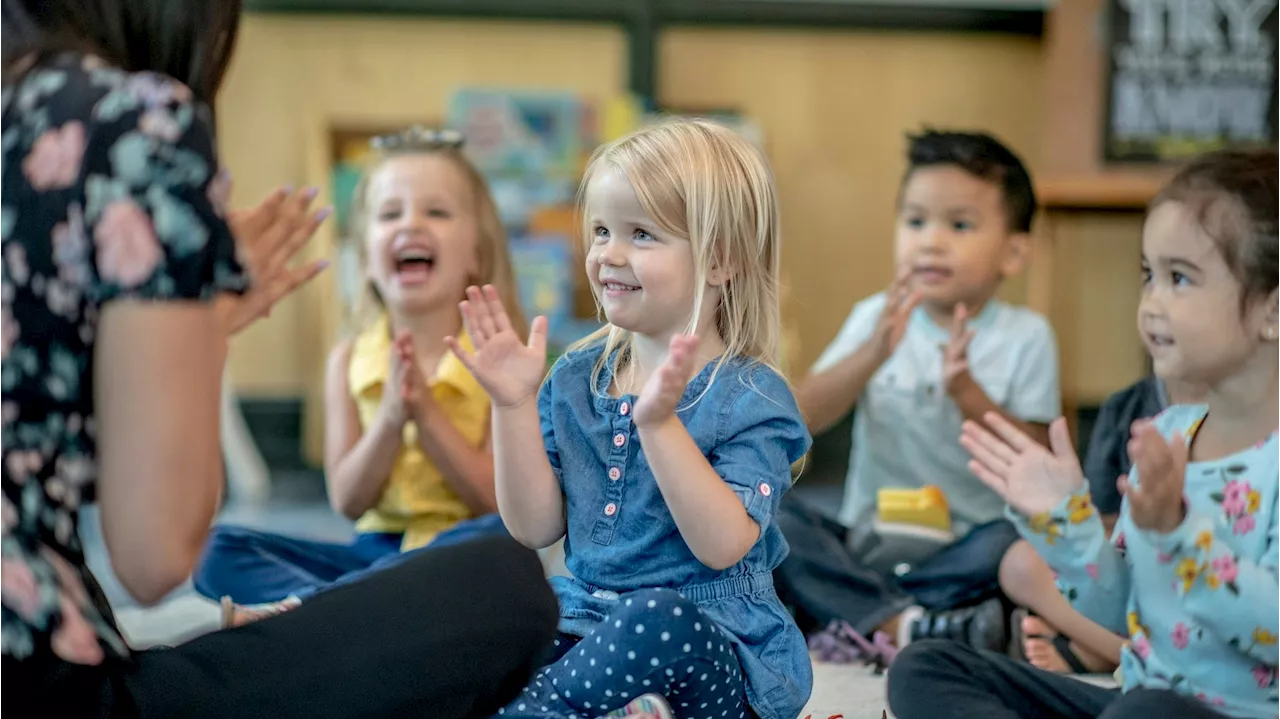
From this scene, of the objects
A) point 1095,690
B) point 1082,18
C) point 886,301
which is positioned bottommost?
point 1095,690

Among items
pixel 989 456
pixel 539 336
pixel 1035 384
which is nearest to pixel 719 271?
pixel 539 336

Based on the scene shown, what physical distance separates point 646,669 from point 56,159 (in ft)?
1.77

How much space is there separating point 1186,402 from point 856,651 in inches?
17.9

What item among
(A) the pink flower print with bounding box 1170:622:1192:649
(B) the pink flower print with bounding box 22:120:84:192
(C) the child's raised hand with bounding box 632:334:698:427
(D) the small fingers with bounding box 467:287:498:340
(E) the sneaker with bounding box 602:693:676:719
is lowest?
(E) the sneaker with bounding box 602:693:676:719

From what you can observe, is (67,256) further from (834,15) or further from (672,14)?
(834,15)

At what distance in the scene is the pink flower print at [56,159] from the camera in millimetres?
765

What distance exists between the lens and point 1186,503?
1.13 metres

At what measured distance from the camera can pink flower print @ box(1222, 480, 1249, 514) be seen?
1.12 meters

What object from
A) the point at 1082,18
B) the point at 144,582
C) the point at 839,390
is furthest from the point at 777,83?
the point at 144,582

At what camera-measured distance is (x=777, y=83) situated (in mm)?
3076

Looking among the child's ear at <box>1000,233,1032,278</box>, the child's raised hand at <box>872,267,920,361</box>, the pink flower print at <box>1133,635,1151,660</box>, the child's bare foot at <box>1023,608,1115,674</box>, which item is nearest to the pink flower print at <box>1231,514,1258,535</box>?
the pink flower print at <box>1133,635,1151,660</box>

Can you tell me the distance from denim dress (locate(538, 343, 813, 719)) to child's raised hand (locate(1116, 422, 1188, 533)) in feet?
0.85

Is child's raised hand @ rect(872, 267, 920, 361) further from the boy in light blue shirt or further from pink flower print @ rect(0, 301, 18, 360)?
pink flower print @ rect(0, 301, 18, 360)

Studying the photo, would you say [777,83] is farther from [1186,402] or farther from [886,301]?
[1186,402]
